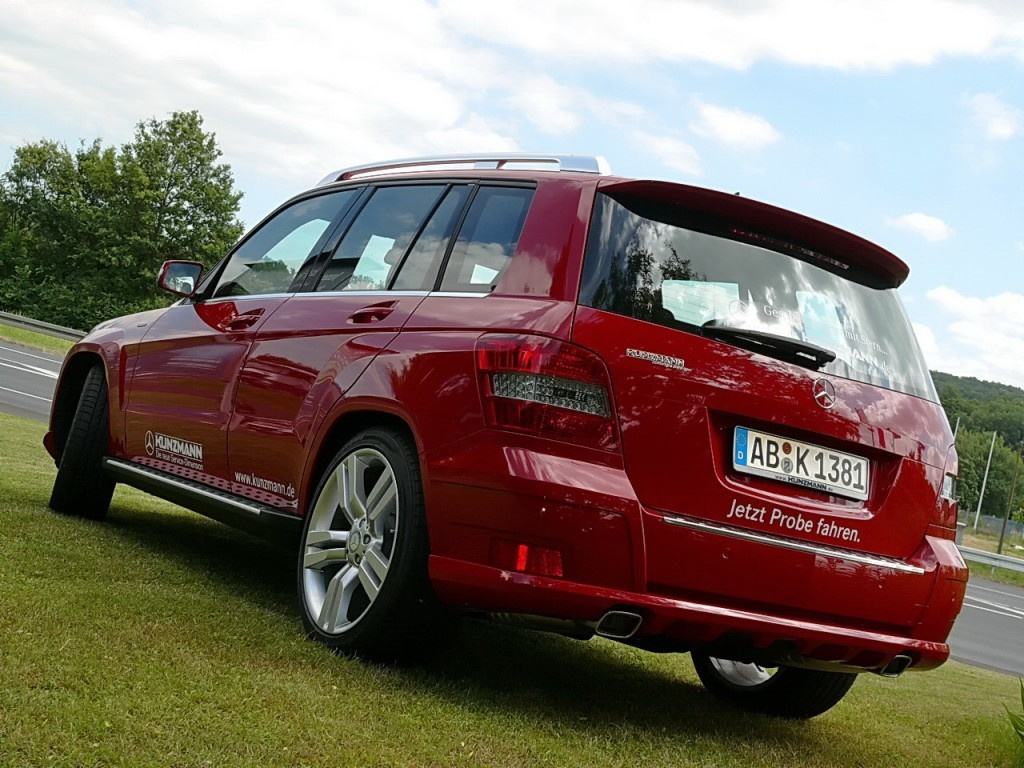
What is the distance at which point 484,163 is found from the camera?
4.65 m

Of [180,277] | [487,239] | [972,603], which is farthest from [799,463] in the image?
[972,603]

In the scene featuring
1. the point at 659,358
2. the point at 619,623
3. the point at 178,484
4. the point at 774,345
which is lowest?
the point at 178,484

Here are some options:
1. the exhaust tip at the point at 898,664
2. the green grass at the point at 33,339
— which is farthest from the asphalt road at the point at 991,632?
the green grass at the point at 33,339

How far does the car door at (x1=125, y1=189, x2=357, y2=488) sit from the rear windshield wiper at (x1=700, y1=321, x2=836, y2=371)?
2.11 meters

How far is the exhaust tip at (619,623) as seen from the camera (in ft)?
11.7

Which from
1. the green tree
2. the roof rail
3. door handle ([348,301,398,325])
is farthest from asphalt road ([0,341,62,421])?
the green tree

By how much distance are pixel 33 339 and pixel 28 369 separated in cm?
927

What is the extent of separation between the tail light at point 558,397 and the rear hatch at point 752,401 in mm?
47

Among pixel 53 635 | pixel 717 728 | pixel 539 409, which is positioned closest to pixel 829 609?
pixel 717 728

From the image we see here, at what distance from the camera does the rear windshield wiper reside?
3.82 m

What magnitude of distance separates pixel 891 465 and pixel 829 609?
57 cm

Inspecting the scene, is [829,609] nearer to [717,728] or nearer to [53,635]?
[717,728]

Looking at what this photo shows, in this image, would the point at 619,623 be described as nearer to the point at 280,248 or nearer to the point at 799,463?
the point at 799,463

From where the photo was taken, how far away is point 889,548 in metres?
3.98
